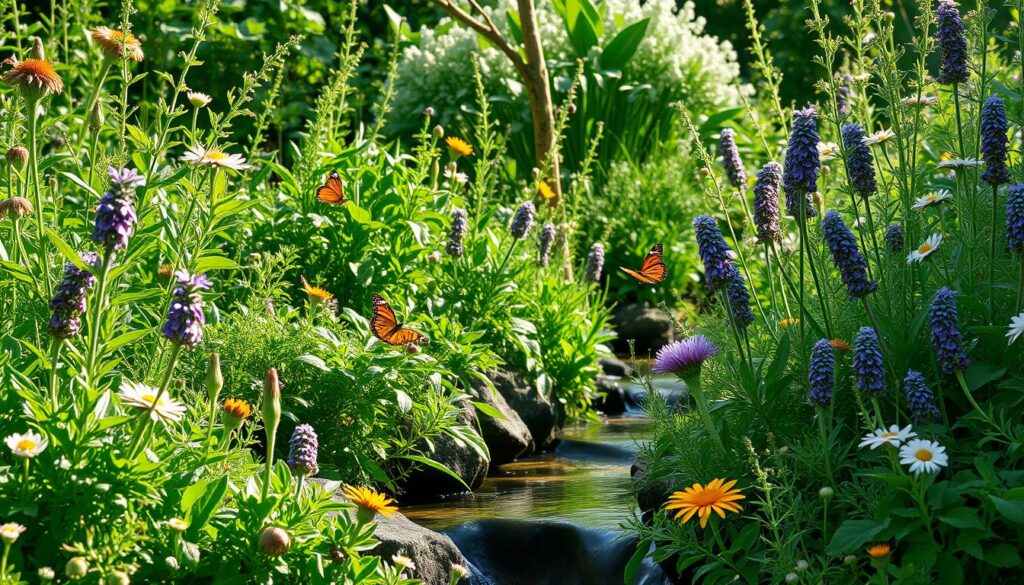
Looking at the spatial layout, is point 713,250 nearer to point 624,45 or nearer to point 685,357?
point 685,357

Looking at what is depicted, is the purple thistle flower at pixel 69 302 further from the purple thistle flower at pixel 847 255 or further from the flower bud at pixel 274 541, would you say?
the purple thistle flower at pixel 847 255

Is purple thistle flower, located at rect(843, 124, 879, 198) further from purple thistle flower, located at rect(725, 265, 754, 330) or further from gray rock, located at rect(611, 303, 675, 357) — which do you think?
gray rock, located at rect(611, 303, 675, 357)

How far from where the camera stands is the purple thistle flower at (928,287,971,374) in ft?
8.68

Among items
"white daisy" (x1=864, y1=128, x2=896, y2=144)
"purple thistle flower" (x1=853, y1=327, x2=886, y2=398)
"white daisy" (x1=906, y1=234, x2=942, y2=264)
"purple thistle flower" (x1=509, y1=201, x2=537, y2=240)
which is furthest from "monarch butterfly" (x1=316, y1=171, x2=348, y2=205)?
"purple thistle flower" (x1=853, y1=327, x2=886, y2=398)

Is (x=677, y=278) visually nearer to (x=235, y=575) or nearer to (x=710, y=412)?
(x=710, y=412)

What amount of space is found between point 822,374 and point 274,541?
1327 mm

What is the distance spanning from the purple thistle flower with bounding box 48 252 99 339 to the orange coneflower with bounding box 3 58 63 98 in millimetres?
547

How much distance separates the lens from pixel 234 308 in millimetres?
4500

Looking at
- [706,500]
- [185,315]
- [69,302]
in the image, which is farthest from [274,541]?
[706,500]

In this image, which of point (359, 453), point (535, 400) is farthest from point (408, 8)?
point (359, 453)

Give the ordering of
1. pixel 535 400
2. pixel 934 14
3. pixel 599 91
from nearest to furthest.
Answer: pixel 934 14, pixel 535 400, pixel 599 91

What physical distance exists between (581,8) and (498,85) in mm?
906

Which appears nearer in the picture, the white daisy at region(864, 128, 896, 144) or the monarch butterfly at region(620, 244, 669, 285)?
the white daisy at region(864, 128, 896, 144)

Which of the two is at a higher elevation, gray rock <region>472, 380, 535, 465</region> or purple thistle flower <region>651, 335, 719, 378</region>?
purple thistle flower <region>651, 335, 719, 378</region>
